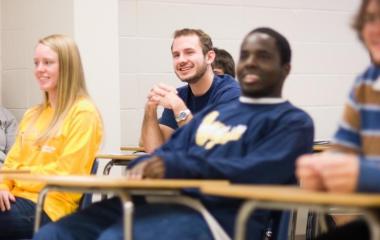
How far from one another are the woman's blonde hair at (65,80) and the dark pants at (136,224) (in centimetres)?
61

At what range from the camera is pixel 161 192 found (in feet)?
6.07

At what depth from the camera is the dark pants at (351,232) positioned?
1642 millimetres

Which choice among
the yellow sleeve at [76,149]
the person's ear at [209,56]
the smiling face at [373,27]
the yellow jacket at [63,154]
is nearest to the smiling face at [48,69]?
the yellow jacket at [63,154]

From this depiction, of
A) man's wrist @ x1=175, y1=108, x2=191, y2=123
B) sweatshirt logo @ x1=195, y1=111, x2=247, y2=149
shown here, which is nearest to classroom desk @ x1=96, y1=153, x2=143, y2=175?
man's wrist @ x1=175, y1=108, x2=191, y2=123

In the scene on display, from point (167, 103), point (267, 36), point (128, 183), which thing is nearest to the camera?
point (128, 183)

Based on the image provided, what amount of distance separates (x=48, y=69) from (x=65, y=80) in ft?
0.33

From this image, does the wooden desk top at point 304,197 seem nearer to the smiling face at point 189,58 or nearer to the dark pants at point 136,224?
the dark pants at point 136,224

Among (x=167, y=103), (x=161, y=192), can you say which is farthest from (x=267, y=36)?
(x=167, y=103)

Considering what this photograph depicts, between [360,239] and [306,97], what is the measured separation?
9.90 ft

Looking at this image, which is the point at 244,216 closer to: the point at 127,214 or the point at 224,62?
the point at 127,214

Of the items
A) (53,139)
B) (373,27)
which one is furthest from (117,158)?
(373,27)

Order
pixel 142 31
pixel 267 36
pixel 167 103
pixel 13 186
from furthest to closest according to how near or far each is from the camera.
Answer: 1. pixel 142 31
2. pixel 167 103
3. pixel 13 186
4. pixel 267 36

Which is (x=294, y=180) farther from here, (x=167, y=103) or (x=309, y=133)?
(x=167, y=103)

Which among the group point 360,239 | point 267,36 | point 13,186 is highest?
point 267,36
